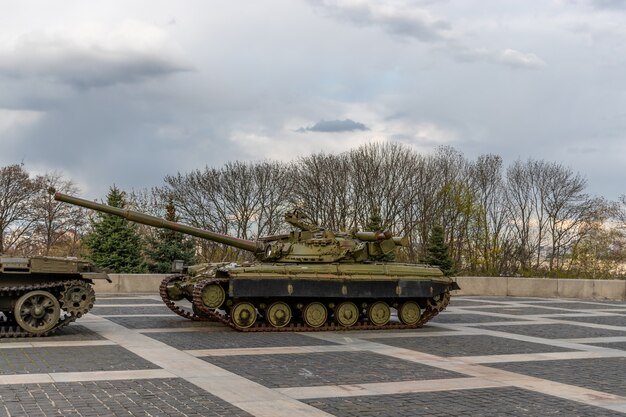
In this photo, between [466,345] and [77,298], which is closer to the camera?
[466,345]

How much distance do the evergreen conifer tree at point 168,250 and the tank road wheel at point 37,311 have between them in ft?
56.0

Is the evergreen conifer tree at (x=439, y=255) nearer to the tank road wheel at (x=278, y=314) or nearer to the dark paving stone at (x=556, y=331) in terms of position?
the dark paving stone at (x=556, y=331)

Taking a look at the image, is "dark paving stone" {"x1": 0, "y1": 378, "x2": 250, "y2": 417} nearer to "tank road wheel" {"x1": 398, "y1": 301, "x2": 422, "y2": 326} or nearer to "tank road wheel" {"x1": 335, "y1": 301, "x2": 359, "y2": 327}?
"tank road wheel" {"x1": 335, "y1": 301, "x2": 359, "y2": 327}

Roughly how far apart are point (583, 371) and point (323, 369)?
3.68 meters

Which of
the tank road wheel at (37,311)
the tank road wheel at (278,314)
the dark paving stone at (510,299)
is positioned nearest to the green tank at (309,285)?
the tank road wheel at (278,314)

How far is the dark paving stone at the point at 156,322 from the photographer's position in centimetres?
1611

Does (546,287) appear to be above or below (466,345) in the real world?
above

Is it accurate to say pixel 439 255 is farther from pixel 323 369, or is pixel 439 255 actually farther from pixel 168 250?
pixel 323 369

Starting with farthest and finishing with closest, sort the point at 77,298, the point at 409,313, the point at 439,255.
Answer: the point at 439,255 → the point at 409,313 → the point at 77,298

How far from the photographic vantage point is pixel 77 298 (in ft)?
46.6

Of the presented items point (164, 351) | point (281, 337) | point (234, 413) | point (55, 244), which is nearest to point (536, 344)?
point (281, 337)

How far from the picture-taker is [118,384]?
9250 millimetres

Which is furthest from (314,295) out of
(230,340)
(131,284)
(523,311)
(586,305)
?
(131,284)

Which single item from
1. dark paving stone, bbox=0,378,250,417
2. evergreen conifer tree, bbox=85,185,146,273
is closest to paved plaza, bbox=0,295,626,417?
dark paving stone, bbox=0,378,250,417
